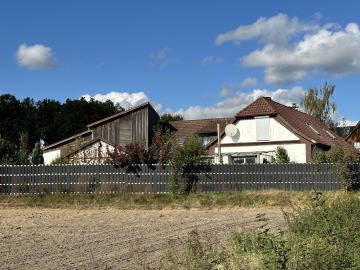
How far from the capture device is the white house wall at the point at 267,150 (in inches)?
1073

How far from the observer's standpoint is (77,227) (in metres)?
12.9

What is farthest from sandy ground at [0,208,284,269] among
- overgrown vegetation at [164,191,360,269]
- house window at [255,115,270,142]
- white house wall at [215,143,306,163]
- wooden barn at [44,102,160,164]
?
wooden barn at [44,102,160,164]

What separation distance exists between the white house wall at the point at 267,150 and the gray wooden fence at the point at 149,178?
6819 mm

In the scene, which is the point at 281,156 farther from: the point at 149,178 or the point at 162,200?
the point at 162,200

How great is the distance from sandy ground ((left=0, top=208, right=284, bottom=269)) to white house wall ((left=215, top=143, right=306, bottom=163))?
11158 millimetres

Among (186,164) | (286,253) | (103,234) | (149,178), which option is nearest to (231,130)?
(186,164)

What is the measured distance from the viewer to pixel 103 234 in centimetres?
1142

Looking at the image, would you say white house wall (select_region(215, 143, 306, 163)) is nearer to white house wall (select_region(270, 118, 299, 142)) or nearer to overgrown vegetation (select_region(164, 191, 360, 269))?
white house wall (select_region(270, 118, 299, 142))

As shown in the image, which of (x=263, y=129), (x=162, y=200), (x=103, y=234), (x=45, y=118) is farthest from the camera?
(x=45, y=118)

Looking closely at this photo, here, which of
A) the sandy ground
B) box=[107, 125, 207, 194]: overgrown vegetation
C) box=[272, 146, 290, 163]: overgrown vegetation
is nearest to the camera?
the sandy ground

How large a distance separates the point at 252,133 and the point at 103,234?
19519 mm

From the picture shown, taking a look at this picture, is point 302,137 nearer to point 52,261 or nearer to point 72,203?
point 72,203

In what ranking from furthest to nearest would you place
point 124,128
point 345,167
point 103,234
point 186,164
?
point 124,128 < point 186,164 < point 345,167 < point 103,234

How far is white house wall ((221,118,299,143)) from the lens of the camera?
2803 cm
